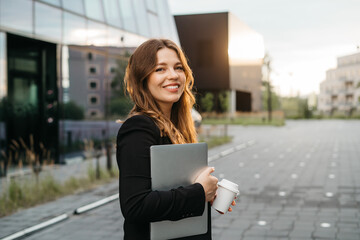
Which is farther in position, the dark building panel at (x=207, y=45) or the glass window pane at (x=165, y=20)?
the dark building panel at (x=207, y=45)

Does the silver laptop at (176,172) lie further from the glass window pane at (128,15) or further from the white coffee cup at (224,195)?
the glass window pane at (128,15)

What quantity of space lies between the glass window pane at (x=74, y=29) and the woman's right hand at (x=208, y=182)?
10.9 m

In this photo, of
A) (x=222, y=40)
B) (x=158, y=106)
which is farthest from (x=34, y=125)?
(x=222, y=40)

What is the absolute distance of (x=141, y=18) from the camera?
16703mm

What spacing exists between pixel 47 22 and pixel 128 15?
485 cm

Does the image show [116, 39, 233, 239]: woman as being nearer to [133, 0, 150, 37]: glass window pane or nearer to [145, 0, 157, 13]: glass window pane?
[133, 0, 150, 37]: glass window pane

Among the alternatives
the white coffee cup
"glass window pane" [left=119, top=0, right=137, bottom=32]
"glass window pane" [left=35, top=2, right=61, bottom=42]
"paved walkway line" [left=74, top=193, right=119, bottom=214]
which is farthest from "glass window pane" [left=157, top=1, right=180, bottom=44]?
the white coffee cup

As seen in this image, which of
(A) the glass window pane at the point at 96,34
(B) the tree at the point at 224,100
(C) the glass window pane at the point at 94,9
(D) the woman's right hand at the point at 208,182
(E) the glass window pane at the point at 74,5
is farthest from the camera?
(B) the tree at the point at 224,100

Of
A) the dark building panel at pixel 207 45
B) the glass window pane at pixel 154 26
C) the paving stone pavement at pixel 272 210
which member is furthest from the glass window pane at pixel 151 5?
the dark building panel at pixel 207 45

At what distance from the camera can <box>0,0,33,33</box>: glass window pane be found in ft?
32.2

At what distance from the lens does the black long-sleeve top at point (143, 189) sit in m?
1.69

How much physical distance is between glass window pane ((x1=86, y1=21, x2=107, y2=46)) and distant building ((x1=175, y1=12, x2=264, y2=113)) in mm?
18761

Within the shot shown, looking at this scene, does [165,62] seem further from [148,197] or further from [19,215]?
[19,215]

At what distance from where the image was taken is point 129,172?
5.61ft
